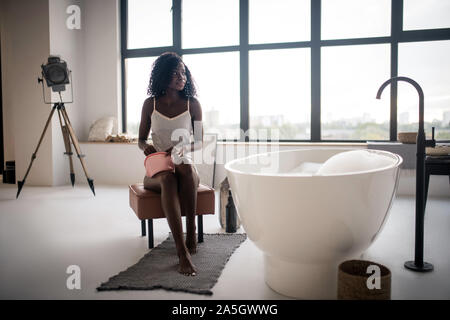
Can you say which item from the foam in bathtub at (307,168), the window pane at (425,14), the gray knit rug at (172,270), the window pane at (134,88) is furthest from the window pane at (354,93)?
the gray knit rug at (172,270)

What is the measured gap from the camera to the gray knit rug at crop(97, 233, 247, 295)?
1716mm

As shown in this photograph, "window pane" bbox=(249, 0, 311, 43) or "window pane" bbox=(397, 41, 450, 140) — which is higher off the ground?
"window pane" bbox=(249, 0, 311, 43)

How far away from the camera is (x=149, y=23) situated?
5180 millimetres

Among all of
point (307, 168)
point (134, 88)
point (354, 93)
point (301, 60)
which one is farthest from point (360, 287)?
point (134, 88)

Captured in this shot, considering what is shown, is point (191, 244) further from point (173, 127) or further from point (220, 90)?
point (220, 90)

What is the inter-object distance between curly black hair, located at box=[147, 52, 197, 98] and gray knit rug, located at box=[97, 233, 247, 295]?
3.19 feet

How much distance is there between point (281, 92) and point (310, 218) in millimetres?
3495

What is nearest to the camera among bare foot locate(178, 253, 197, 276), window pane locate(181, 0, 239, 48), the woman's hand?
bare foot locate(178, 253, 197, 276)

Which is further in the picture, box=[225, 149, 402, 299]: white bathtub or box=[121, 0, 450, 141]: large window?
box=[121, 0, 450, 141]: large window

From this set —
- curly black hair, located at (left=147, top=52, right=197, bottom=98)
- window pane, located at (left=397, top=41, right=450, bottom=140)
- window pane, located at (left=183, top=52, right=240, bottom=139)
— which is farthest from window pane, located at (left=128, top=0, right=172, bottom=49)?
window pane, located at (left=397, top=41, right=450, bottom=140)

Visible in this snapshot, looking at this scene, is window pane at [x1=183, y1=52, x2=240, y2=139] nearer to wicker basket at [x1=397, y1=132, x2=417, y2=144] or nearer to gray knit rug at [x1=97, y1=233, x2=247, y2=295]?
wicker basket at [x1=397, y1=132, x2=417, y2=144]

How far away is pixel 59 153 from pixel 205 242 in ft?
10.5
